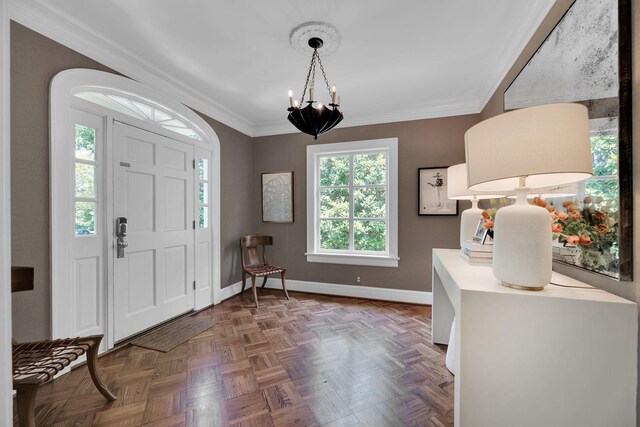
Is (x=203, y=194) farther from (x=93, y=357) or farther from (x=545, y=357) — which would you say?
(x=545, y=357)

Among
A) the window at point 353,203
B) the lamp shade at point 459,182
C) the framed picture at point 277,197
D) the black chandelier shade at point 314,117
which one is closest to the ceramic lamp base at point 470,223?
the lamp shade at point 459,182

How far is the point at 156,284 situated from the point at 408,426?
8.61 feet

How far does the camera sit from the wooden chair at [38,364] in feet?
4.38

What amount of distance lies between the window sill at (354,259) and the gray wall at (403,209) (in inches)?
2.8

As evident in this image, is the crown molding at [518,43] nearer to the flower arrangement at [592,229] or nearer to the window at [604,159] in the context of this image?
the window at [604,159]

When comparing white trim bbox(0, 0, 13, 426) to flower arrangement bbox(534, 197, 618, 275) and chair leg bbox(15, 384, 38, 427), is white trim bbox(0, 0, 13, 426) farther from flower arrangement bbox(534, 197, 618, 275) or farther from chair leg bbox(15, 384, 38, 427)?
flower arrangement bbox(534, 197, 618, 275)

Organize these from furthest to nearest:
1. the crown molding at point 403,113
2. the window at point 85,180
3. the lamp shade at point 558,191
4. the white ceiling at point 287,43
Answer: the crown molding at point 403,113 → the window at point 85,180 → the white ceiling at point 287,43 → the lamp shade at point 558,191

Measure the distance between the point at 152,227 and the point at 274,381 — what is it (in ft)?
6.48

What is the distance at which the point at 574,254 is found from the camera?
4.47 ft

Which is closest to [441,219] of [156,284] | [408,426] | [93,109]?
[408,426]

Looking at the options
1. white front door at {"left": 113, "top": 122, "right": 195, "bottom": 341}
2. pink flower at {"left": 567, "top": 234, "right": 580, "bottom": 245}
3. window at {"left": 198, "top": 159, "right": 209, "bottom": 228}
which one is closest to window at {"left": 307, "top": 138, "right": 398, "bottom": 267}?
window at {"left": 198, "top": 159, "right": 209, "bottom": 228}

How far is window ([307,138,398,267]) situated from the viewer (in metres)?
3.75

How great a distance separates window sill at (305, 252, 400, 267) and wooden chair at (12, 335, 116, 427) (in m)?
2.69

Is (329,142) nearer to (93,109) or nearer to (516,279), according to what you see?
(93,109)
